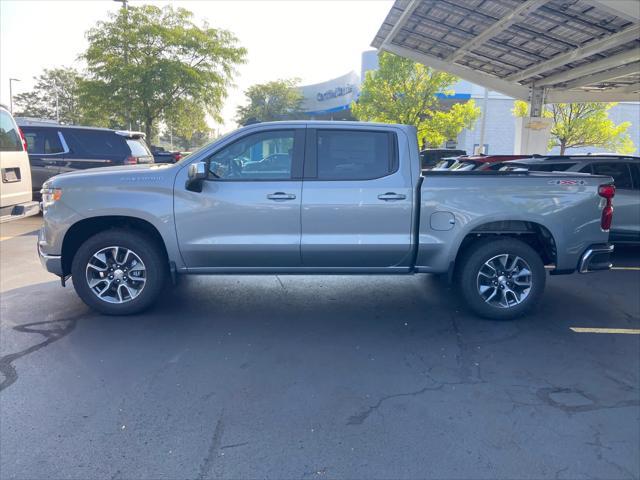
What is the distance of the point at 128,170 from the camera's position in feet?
16.6

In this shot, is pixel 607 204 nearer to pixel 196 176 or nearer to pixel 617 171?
pixel 617 171

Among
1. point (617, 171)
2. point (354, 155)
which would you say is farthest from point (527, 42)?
point (354, 155)

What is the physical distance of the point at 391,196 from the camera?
16.1ft

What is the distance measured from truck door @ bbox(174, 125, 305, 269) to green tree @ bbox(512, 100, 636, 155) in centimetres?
2074

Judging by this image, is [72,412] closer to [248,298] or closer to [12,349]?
[12,349]

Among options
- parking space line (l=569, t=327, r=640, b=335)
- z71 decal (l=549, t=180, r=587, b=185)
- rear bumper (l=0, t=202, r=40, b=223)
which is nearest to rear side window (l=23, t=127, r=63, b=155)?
rear bumper (l=0, t=202, r=40, b=223)

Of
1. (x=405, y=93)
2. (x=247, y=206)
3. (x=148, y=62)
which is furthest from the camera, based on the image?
(x=405, y=93)

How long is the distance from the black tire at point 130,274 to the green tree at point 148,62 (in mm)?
17784

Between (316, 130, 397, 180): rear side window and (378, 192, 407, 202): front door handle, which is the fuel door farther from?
(316, 130, 397, 180): rear side window

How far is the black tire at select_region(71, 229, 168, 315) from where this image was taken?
16.2 feet

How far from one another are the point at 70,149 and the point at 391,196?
1006 centimetres

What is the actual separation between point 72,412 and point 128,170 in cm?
260

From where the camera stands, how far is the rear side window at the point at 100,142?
39.7 ft

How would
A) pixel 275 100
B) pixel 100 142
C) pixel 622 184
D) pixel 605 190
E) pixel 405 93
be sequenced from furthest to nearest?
pixel 275 100
pixel 405 93
pixel 100 142
pixel 622 184
pixel 605 190
